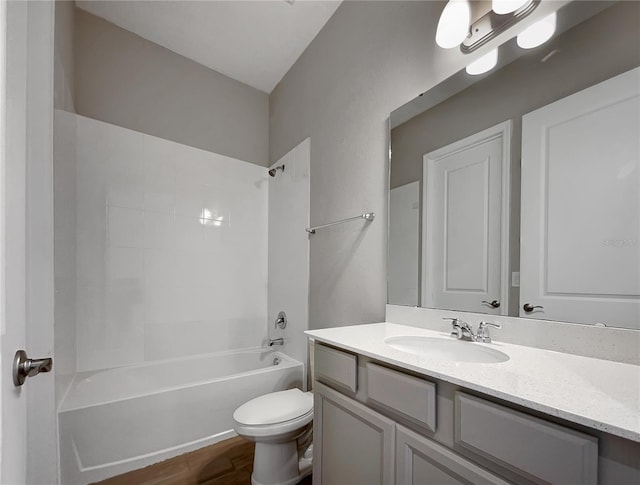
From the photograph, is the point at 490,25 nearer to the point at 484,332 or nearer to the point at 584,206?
the point at 584,206

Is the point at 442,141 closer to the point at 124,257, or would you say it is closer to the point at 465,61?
the point at 465,61

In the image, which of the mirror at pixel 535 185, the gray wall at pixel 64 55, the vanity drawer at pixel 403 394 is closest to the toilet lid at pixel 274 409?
the vanity drawer at pixel 403 394

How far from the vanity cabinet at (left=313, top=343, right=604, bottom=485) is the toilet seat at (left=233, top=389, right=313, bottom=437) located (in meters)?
0.25

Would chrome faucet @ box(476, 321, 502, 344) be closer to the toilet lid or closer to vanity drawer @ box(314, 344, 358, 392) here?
vanity drawer @ box(314, 344, 358, 392)

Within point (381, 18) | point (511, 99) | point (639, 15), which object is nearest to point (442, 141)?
point (511, 99)

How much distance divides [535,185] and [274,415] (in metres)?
1.50

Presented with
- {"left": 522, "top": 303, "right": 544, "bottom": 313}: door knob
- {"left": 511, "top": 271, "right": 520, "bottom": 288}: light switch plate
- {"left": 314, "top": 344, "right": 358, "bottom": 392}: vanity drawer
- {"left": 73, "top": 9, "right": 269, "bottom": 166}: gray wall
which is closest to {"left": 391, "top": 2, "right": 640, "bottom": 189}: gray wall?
{"left": 511, "top": 271, "right": 520, "bottom": 288}: light switch plate

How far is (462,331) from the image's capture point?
1093mm

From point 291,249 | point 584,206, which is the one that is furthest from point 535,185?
point 291,249

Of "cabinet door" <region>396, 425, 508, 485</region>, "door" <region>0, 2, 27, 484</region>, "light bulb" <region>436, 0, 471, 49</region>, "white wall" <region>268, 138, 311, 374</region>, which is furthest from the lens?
"white wall" <region>268, 138, 311, 374</region>

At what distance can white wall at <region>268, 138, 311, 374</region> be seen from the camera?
2199 mm

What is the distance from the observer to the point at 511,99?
105 cm

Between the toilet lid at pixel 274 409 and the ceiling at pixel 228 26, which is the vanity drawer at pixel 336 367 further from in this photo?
the ceiling at pixel 228 26

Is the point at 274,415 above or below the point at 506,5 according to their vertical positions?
below
